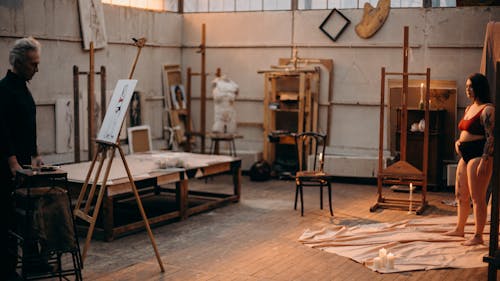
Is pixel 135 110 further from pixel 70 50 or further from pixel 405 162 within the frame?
pixel 405 162

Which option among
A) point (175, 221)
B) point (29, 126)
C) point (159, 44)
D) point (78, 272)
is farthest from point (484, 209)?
point (159, 44)

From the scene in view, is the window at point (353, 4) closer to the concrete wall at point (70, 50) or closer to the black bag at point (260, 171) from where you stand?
the concrete wall at point (70, 50)

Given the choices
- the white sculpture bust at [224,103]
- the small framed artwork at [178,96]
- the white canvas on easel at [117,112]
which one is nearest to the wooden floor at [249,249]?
the white canvas on easel at [117,112]

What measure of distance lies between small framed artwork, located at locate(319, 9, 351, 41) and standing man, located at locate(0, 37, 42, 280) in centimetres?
601

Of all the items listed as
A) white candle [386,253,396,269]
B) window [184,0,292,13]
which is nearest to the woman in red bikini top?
white candle [386,253,396,269]

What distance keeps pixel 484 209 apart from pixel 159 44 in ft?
19.7

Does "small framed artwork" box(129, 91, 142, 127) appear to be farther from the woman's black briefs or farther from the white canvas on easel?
the woman's black briefs

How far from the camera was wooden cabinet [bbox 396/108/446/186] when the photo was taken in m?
A: 9.20

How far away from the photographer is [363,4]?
990 centimetres

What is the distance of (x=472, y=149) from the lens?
19.8 feet

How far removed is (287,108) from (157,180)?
3842 mm

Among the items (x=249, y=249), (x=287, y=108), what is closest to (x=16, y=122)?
(x=249, y=249)

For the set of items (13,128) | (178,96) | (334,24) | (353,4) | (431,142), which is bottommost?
(431,142)

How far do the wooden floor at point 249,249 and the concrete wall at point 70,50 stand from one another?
2.46 m
